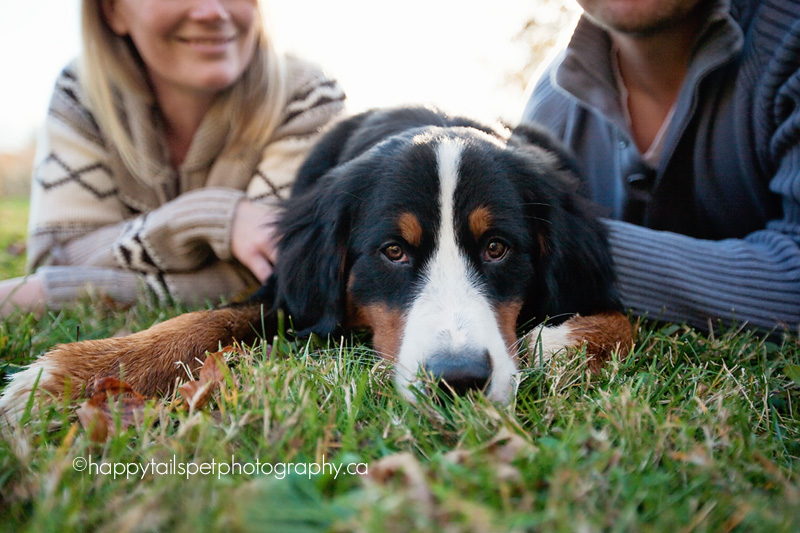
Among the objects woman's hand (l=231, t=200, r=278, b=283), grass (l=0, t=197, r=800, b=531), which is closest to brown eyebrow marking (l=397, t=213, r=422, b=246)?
grass (l=0, t=197, r=800, b=531)

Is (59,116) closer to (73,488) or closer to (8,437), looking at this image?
(8,437)

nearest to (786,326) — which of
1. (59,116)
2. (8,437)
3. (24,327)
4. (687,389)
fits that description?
(687,389)

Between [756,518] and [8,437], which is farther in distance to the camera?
[8,437]

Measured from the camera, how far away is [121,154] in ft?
12.1

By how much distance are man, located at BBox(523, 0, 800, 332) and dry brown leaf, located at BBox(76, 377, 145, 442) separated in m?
1.98

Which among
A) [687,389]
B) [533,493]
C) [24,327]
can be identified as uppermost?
[533,493]

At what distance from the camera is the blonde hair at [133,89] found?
3637 millimetres

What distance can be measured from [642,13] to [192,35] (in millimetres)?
2531

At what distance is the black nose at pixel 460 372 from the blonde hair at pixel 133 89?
256 centimetres

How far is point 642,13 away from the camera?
9.28 ft

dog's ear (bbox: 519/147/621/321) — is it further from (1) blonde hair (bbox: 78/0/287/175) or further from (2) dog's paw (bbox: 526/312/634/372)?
(1) blonde hair (bbox: 78/0/287/175)

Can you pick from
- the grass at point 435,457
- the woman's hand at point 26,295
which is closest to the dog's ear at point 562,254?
the grass at point 435,457

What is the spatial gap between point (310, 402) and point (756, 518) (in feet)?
3.07

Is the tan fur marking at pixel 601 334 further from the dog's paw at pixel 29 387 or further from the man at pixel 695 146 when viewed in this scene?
the dog's paw at pixel 29 387
